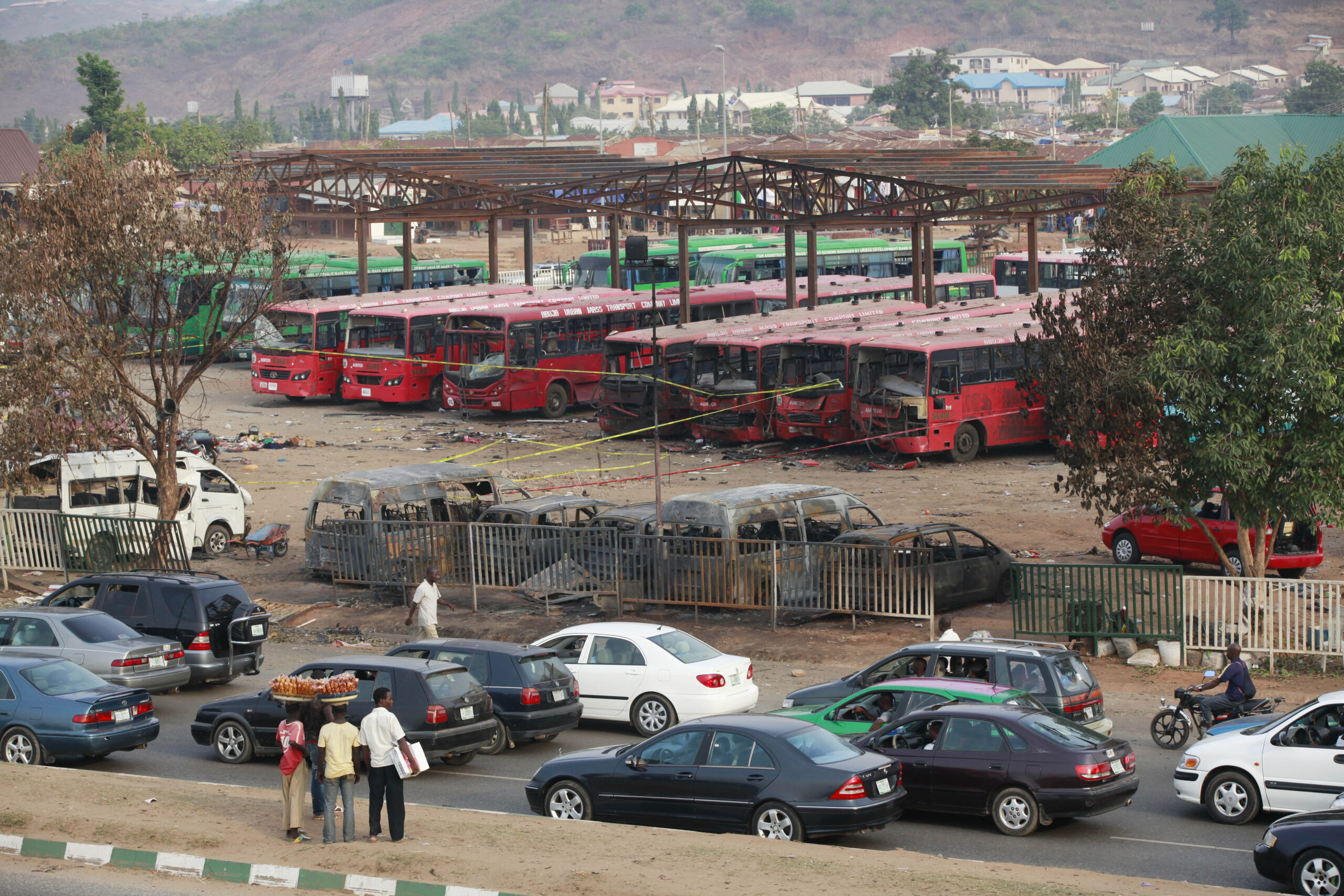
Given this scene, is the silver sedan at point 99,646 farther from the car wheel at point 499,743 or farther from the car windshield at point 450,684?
the car windshield at point 450,684

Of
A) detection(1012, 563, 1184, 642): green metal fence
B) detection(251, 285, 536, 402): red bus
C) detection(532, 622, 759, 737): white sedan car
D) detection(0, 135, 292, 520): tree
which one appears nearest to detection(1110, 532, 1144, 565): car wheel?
detection(1012, 563, 1184, 642): green metal fence

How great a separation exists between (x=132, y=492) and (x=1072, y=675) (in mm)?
16918

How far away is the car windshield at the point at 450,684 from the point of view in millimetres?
14156

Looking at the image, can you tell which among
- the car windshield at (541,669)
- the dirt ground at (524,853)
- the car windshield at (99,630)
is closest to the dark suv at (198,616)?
the car windshield at (99,630)

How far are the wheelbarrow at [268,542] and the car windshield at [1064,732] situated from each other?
16.5 metres

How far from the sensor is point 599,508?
23391 mm

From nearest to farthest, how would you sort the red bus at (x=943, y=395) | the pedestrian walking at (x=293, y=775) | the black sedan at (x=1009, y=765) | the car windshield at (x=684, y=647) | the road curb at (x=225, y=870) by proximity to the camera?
1. the road curb at (x=225, y=870)
2. the pedestrian walking at (x=293, y=775)
3. the black sedan at (x=1009, y=765)
4. the car windshield at (x=684, y=647)
5. the red bus at (x=943, y=395)

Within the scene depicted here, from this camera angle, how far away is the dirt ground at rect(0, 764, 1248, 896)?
1016cm

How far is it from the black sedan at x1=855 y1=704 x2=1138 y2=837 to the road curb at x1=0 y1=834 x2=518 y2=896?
4242 millimetres

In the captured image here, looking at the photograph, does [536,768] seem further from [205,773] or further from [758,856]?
[758,856]

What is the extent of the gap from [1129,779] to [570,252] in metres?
83.6

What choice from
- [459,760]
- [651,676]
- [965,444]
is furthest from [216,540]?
[965,444]

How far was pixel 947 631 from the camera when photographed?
55.7 feet

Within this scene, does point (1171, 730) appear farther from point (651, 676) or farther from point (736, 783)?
point (736, 783)
